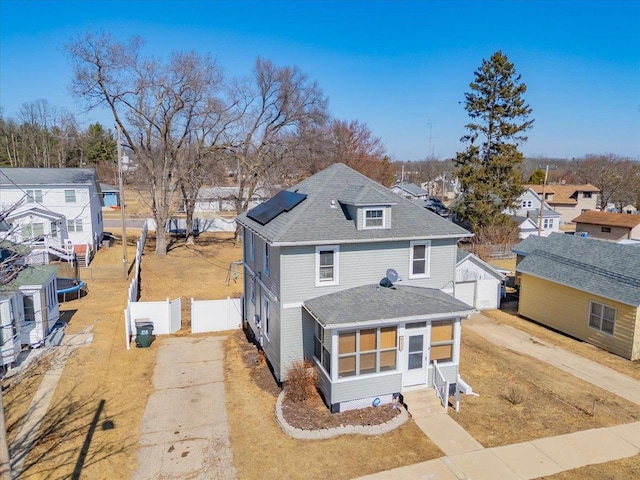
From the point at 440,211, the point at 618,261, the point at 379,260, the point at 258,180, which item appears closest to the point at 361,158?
the point at 440,211

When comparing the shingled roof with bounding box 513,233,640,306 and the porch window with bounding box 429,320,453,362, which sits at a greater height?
the shingled roof with bounding box 513,233,640,306

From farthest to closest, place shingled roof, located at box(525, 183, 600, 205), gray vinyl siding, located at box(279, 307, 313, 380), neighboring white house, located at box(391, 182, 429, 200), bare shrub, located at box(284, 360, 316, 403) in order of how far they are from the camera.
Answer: neighboring white house, located at box(391, 182, 429, 200), shingled roof, located at box(525, 183, 600, 205), gray vinyl siding, located at box(279, 307, 313, 380), bare shrub, located at box(284, 360, 316, 403)

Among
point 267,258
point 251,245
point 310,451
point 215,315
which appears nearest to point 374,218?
point 267,258

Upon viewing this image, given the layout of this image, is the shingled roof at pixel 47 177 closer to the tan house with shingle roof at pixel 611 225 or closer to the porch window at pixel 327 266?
the porch window at pixel 327 266

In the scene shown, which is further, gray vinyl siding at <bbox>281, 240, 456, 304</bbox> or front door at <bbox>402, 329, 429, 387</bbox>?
gray vinyl siding at <bbox>281, 240, 456, 304</bbox>

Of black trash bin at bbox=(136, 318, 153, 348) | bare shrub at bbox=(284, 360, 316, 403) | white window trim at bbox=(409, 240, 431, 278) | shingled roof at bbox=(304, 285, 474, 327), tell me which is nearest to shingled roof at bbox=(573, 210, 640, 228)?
white window trim at bbox=(409, 240, 431, 278)

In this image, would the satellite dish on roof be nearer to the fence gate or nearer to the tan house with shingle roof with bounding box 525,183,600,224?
the fence gate

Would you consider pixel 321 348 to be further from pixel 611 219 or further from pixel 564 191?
pixel 564 191

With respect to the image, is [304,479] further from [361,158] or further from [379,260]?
[361,158]
